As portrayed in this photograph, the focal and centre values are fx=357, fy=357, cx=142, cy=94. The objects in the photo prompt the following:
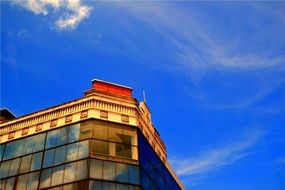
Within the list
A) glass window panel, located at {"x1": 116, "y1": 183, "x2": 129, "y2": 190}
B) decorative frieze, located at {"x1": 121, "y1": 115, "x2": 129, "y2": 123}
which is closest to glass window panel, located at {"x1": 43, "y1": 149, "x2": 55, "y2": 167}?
glass window panel, located at {"x1": 116, "y1": 183, "x2": 129, "y2": 190}

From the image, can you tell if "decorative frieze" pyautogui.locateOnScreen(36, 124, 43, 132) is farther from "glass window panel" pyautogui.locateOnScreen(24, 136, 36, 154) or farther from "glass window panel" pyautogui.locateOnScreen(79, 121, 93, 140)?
"glass window panel" pyautogui.locateOnScreen(79, 121, 93, 140)

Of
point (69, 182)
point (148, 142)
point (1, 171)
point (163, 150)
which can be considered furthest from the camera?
point (163, 150)

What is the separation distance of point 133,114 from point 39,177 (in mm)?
8138

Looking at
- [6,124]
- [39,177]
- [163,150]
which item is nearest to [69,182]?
[39,177]

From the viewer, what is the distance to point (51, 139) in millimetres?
25984

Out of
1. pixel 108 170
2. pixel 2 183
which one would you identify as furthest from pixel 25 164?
pixel 108 170

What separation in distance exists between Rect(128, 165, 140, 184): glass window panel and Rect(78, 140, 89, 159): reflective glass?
3.12 metres

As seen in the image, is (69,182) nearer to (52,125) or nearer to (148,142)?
(52,125)

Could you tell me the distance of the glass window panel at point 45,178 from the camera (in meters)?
23.6

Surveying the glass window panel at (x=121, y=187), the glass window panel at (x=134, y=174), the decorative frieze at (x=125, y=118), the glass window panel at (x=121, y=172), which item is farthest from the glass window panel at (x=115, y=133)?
the glass window panel at (x=121, y=187)

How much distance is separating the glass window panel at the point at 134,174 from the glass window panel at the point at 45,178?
5387 mm

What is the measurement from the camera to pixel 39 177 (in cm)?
2419

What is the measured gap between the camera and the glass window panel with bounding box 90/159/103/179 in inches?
895

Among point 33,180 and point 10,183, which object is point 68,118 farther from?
point 10,183
